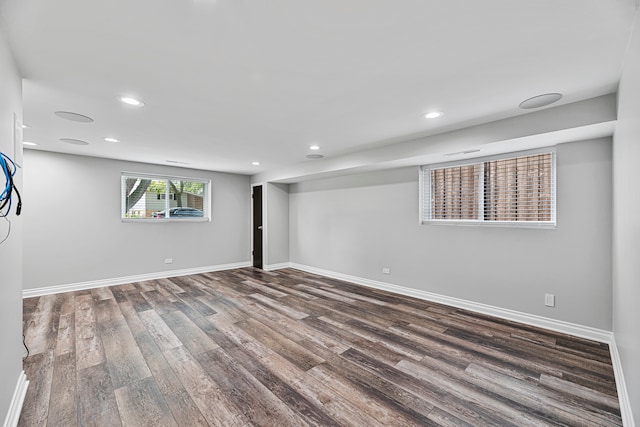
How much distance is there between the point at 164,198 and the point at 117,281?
1.76 meters

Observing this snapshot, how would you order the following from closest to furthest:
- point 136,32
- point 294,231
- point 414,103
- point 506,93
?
point 136,32, point 506,93, point 414,103, point 294,231

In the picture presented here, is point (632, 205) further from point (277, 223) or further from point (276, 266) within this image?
point (276, 266)

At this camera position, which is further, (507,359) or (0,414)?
(507,359)

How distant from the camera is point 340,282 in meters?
5.29

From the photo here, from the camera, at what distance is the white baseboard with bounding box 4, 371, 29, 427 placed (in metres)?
1.62

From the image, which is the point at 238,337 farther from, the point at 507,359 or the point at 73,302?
the point at 73,302

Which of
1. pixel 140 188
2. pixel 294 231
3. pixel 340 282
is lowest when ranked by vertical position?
pixel 340 282

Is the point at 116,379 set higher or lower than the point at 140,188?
lower

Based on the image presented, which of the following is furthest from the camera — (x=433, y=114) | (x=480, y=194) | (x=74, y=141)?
(x=74, y=141)

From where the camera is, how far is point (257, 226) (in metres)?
6.85

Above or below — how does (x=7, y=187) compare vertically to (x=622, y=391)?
above

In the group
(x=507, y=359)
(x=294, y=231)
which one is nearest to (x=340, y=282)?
(x=294, y=231)

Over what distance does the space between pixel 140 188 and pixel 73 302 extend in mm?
2279

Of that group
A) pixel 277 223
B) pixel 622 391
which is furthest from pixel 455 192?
pixel 277 223
